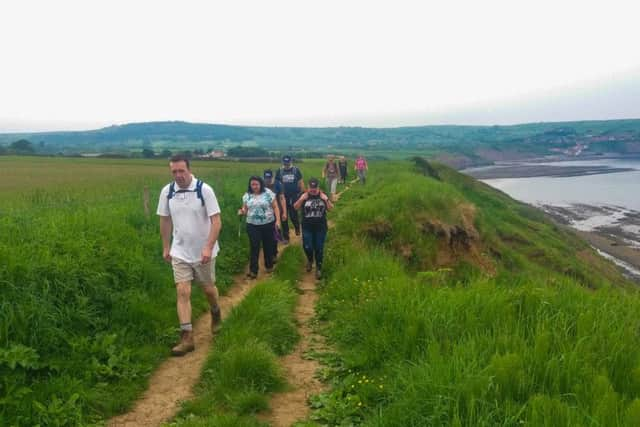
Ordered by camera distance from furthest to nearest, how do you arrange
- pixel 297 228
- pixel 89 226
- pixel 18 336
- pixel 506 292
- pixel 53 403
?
pixel 297 228 → pixel 89 226 → pixel 506 292 → pixel 18 336 → pixel 53 403

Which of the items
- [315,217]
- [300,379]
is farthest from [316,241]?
[300,379]

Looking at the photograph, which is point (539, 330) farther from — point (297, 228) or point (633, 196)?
point (633, 196)

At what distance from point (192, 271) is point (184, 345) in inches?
33.6

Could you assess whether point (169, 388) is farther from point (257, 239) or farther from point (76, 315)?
point (257, 239)

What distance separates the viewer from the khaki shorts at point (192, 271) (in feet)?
18.2

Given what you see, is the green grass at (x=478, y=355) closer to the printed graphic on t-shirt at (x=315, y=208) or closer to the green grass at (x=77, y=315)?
the printed graphic on t-shirt at (x=315, y=208)

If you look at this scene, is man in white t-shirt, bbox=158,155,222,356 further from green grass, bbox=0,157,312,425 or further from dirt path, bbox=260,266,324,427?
dirt path, bbox=260,266,324,427

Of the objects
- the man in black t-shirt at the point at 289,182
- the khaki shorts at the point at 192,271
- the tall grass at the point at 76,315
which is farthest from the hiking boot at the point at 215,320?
the man in black t-shirt at the point at 289,182

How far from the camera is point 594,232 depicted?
125 ft

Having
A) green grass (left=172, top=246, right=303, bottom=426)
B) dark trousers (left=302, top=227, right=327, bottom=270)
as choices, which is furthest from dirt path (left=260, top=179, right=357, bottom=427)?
dark trousers (left=302, top=227, right=327, bottom=270)

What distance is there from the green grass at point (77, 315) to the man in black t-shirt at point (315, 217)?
2332 millimetres

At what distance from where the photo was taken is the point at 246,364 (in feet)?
14.8

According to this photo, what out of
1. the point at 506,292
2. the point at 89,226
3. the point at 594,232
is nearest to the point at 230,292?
the point at 89,226

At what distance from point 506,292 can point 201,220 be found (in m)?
3.49
